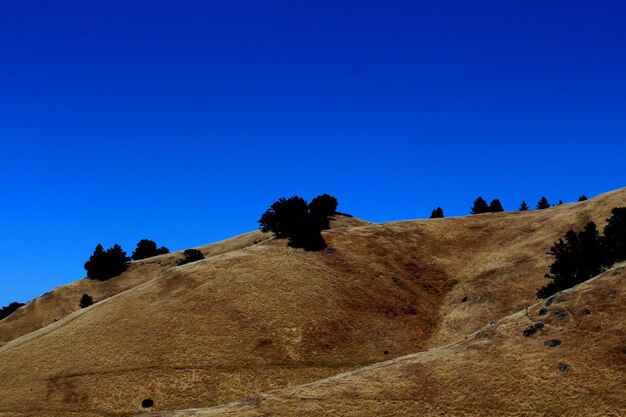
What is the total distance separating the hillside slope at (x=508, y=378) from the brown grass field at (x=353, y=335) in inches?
5.1

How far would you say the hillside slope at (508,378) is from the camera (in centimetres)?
3512

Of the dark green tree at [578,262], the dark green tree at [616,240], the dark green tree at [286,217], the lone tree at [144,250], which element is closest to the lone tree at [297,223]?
the dark green tree at [286,217]

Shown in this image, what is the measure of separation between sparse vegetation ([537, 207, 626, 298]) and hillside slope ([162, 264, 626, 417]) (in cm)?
1398

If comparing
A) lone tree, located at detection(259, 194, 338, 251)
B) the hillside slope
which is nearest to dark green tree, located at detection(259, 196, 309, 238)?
lone tree, located at detection(259, 194, 338, 251)

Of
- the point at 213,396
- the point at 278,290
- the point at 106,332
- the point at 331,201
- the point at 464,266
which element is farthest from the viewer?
the point at 331,201

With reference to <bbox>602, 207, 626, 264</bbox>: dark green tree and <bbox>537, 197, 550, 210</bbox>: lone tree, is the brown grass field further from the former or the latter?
<bbox>537, 197, 550, 210</bbox>: lone tree

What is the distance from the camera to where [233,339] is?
63.2m

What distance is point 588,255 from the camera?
200 feet

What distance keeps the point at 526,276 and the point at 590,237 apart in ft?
50.1

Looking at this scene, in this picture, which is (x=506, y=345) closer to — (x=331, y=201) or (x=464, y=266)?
(x=464, y=266)

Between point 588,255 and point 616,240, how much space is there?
3.30 metres

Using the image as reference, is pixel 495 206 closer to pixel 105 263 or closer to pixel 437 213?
pixel 437 213

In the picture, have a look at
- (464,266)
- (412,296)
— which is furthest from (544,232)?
(412,296)

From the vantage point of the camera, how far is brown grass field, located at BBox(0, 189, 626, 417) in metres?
37.8
